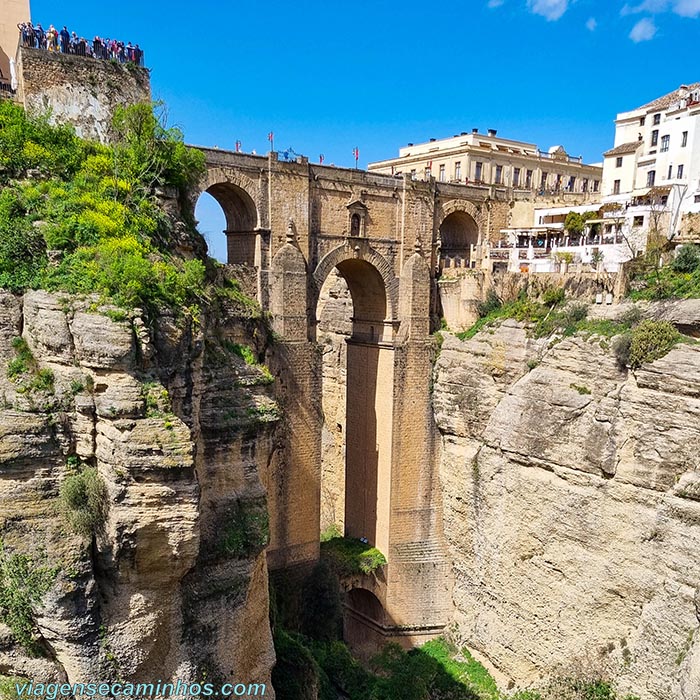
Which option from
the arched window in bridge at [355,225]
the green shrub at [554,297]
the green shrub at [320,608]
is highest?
the arched window in bridge at [355,225]

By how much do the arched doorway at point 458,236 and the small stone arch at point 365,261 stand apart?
3.88 m

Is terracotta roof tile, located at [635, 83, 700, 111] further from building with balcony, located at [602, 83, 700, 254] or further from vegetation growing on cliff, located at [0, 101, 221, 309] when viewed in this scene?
vegetation growing on cliff, located at [0, 101, 221, 309]

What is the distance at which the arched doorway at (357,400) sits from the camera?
20156mm

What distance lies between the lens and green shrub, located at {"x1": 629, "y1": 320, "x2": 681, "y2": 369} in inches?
593

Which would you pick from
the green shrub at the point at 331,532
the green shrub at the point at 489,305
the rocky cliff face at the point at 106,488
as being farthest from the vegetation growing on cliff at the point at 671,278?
the rocky cliff face at the point at 106,488

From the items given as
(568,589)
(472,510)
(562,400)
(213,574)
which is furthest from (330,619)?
(213,574)

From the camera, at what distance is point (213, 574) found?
802cm

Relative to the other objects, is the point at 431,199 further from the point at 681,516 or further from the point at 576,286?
the point at 681,516

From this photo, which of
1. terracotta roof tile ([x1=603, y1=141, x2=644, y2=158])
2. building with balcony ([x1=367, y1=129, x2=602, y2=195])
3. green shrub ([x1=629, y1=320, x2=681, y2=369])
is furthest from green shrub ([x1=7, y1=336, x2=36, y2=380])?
terracotta roof tile ([x1=603, y1=141, x2=644, y2=158])

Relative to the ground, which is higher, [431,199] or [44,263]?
[431,199]

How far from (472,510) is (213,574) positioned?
42.7 feet

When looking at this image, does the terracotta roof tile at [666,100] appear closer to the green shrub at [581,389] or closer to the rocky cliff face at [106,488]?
the green shrub at [581,389]

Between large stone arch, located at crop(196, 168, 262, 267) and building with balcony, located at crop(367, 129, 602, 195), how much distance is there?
388 inches

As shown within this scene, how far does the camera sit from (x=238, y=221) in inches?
695
